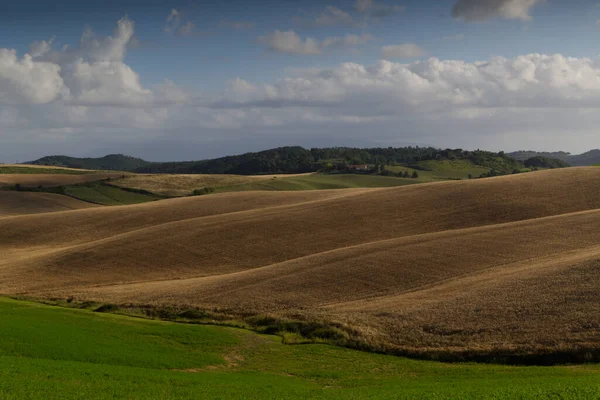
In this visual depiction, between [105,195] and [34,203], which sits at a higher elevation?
[105,195]

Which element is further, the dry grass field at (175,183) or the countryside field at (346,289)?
the dry grass field at (175,183)

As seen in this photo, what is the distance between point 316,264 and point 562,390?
2358 centimetres

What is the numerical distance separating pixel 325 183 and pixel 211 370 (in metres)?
118

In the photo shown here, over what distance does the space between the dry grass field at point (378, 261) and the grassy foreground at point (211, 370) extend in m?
2.18

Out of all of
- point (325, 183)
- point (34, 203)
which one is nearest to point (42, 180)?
point (34, 203)

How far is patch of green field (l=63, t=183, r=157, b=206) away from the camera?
357ft

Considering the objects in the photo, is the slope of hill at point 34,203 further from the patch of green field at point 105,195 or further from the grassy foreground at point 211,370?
the grassy foreground at point 211,370

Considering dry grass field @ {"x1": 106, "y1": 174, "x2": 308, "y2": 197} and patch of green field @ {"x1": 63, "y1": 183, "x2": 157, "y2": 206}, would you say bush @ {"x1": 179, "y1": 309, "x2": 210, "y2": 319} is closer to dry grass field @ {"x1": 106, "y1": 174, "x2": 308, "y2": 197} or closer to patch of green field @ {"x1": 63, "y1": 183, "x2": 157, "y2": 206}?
patch of green field @ {"x1": 63, "y1": 183, "x2": 157, "y2": 206}

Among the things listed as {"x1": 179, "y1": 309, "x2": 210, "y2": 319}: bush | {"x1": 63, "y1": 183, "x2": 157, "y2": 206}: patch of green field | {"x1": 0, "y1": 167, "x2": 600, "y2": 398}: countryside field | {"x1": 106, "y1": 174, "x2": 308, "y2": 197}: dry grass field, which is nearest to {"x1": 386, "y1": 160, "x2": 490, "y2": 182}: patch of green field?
{"x1": 106, "y1": 174, "x2": 308, "y2": 197}: dry grass field

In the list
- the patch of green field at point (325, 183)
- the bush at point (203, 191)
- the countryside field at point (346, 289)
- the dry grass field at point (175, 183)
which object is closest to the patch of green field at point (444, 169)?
the patch of green field at point (325, 183)

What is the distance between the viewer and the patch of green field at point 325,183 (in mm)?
123750

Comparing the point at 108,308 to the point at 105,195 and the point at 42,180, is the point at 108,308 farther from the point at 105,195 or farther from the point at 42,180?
the point at 42,180

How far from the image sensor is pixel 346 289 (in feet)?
109

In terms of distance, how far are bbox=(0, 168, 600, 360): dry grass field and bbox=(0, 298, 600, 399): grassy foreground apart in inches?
85.7
